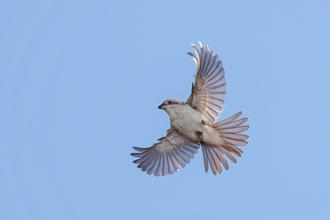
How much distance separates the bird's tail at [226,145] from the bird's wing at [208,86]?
339 mm

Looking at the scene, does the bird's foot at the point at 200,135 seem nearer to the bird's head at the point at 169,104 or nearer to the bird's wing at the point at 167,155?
the bird's wing at the point at 167,155

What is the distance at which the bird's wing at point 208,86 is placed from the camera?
13.7m

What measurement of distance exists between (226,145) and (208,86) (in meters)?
1.06

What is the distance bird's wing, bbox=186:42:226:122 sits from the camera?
13.7 metres

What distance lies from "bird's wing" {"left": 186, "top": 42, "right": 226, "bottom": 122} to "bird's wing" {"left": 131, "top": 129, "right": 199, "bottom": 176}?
0.74 m

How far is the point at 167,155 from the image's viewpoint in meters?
14.5

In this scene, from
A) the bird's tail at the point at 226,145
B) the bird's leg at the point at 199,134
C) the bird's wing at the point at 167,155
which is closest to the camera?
the bird's tail at the point at 226,145

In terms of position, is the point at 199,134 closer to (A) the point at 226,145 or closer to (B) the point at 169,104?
(A) the point at 226,145

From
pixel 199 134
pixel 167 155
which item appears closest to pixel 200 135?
pixel 199 134

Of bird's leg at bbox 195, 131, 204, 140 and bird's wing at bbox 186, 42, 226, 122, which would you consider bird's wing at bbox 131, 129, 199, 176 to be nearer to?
bird's leg at bbox 195, 131, 204, 140

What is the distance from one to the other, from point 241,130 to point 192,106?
0.96 meters

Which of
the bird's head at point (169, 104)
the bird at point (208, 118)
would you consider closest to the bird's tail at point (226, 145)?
the bird at point (208, 118)

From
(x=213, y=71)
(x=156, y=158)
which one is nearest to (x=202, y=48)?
(x=213, y=71)

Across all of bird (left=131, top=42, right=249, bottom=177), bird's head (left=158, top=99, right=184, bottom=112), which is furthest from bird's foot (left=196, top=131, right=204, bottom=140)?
bird's head (left=158, top=99, right=184, bottom=112)
